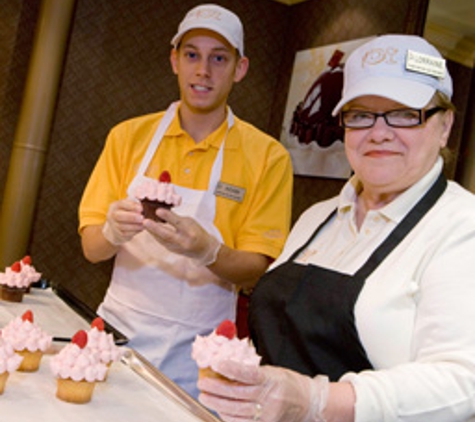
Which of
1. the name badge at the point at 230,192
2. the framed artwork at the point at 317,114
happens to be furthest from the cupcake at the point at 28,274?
the framed artwork at the point at 317,114

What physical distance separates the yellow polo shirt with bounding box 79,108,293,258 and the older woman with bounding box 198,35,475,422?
608 mm

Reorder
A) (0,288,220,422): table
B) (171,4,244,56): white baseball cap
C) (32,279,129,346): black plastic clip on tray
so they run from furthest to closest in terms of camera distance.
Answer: (171,4,244,56): white baseball cap
(32,279,129,346): black plastic clip on tray
(0,288,220,422): table

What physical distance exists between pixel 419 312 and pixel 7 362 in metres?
0.93

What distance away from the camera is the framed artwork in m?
4.82

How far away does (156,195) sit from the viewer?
7.39 feet

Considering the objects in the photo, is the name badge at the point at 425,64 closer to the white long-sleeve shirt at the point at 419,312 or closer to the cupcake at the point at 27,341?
the white long-sleeve shirt at the point at 419,312

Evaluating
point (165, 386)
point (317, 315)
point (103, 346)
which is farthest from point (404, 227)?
point (103, 346)

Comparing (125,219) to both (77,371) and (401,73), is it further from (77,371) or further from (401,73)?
(401,73)

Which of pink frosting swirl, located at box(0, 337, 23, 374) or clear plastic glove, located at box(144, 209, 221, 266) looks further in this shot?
clear plastic glove, located at box(144, 209, 221, 266)

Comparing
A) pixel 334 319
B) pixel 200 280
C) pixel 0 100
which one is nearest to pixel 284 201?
pixel 200 280

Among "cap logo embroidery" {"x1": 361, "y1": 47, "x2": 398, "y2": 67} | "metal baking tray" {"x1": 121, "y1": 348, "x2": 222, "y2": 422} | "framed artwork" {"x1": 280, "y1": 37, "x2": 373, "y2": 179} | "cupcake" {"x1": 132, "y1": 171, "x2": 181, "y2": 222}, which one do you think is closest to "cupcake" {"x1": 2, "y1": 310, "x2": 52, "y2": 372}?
"metal baking tray" {"x1": 121, "y1": 348, "x2": 222, "y2": 422}

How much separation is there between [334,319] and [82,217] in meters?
1.38

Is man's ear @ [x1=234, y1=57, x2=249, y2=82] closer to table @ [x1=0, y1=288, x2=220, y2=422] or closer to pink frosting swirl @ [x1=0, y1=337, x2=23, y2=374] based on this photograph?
table @ [x1=0, y1=288, x2=220, y2=422]

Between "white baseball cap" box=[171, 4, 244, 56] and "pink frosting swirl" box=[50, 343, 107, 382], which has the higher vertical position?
"white baseball cap" box=[171, 4, 244, 56]
